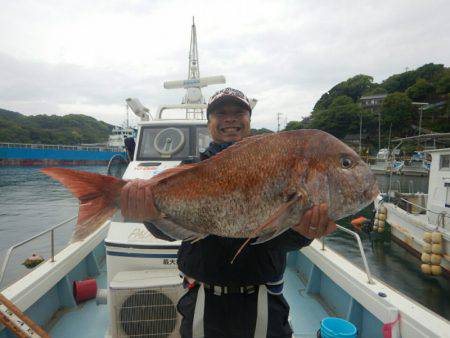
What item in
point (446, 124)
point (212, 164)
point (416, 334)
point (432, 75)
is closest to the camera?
point (212, 164)

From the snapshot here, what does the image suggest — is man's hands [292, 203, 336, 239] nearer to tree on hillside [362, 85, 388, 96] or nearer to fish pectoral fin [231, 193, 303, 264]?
fish pectoral fin [231, 193, 303, 264]

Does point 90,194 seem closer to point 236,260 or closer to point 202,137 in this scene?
point 236,260

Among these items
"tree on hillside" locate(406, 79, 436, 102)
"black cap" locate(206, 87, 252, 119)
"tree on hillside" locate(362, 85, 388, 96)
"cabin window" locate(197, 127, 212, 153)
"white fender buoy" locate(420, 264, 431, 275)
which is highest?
"tree on hillside" locate(362, 85, 388, 96)

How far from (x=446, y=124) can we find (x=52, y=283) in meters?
67.3

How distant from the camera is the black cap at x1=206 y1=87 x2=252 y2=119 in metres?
2.53

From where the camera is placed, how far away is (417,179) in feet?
140

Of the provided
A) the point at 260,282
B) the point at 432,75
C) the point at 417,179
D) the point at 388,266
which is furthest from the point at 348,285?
the point at 432,75

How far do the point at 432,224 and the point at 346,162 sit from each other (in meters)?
13.4

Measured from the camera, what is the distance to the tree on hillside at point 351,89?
284 ft

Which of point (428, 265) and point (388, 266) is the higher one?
point (428, 265)

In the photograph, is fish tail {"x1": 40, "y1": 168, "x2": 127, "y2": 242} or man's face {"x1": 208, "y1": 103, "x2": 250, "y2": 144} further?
man's face {"x1": 208, "y1": 103, "x2": 250, "y2": 144}

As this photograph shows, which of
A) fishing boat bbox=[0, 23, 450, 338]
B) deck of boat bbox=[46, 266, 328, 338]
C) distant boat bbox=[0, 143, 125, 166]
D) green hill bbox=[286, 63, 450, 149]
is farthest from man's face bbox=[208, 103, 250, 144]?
distant boat bbox=[0, 143, 125, 166]

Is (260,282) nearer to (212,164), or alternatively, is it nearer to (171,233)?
(171,233)

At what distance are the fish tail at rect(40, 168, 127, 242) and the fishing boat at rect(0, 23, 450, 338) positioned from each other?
0.96 meters
